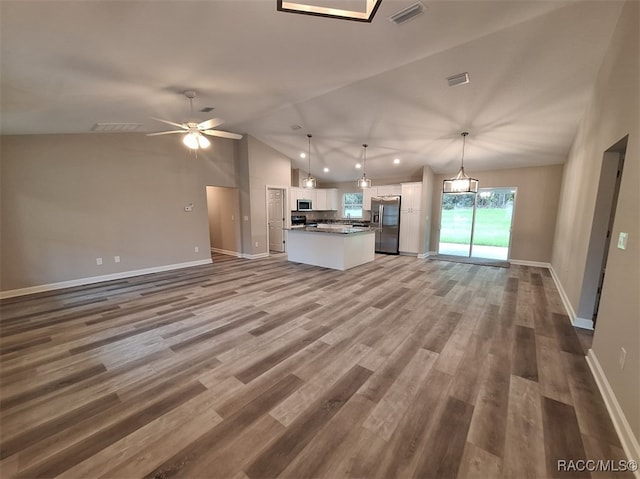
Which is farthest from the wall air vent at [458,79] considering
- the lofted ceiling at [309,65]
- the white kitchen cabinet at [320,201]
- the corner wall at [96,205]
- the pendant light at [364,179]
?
the white kitchen cabinet at [320,201]

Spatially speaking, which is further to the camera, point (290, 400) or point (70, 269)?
point (70, 269)

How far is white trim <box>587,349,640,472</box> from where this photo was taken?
1467mm

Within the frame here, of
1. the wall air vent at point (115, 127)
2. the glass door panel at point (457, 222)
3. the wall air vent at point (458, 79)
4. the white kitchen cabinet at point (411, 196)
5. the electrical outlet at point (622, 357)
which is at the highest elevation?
the wall air vent at point (458, 79)

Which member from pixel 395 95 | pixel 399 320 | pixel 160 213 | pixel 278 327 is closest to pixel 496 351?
pixel 399 320

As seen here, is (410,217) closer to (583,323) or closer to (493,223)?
(493,223)

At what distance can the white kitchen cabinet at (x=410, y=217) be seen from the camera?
24.8ft

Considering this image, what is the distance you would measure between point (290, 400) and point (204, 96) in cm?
423

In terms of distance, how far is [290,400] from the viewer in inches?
75.4

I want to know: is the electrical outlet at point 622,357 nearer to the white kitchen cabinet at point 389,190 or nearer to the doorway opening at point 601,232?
the doorway opening at point 601,232

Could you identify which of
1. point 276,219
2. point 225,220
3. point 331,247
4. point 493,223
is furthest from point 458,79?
point 225,220

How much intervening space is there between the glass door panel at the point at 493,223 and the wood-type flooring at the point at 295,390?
3.65m

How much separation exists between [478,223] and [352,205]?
4136 millimetres

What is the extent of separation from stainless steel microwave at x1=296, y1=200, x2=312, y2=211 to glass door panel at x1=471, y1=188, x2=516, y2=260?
5.28 meters

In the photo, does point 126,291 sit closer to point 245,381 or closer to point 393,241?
point 245,381
